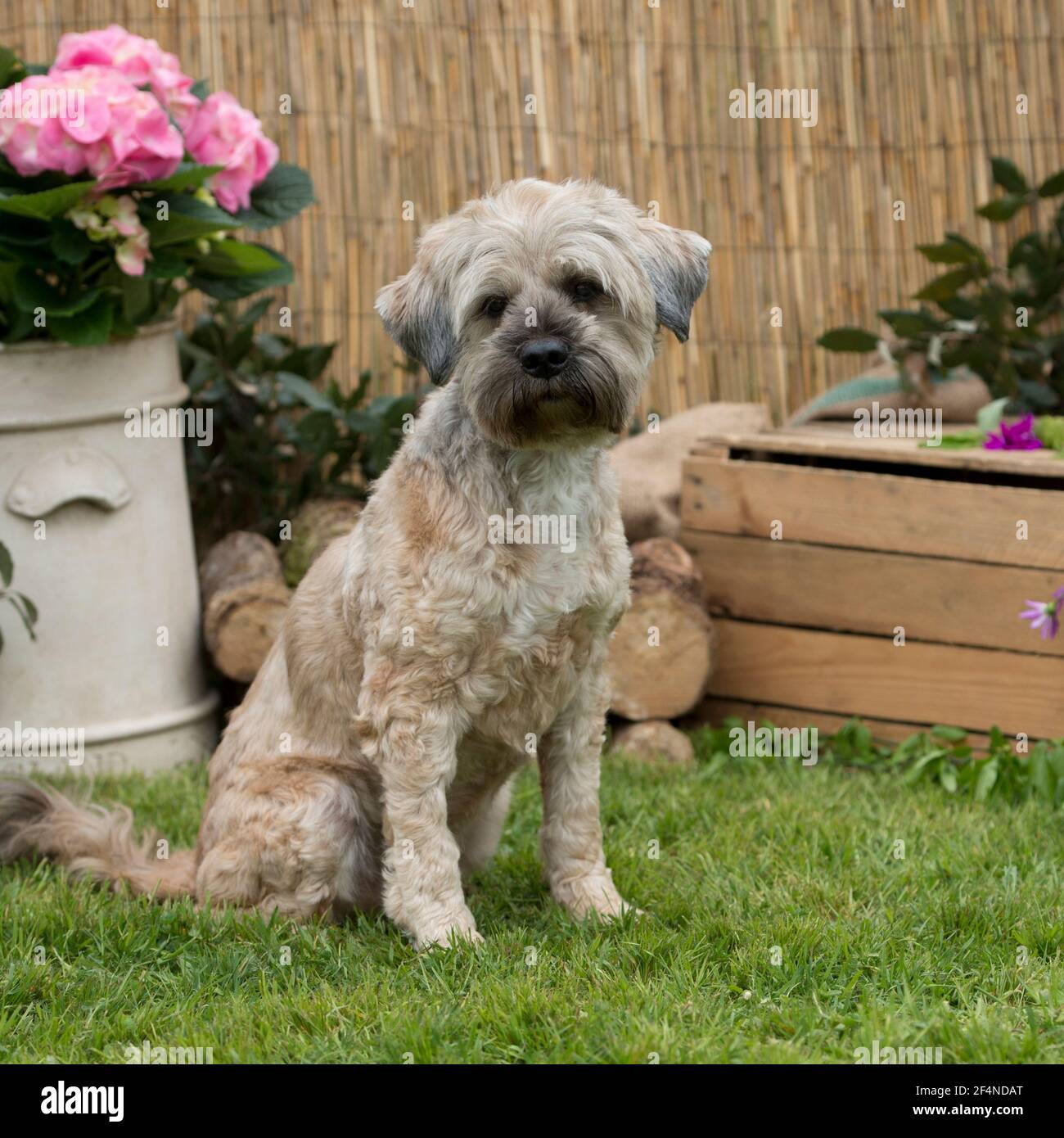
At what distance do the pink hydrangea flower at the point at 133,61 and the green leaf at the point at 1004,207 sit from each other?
9.46 ft

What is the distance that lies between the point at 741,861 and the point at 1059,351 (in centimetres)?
262

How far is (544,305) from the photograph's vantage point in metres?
3.05

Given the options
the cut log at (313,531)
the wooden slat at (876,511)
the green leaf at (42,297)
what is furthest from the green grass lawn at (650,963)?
the green leaf at (42,297)

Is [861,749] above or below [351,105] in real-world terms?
below

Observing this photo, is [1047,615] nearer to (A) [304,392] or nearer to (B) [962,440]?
(B) [962,440]

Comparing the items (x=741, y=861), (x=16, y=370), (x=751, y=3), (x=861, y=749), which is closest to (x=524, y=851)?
(x=741, y=861)

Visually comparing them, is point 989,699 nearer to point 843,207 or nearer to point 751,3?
point 843,207

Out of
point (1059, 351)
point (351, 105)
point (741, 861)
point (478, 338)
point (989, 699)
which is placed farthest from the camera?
point (351, 105)

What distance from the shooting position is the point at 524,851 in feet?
13.1

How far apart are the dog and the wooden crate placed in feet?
5.05

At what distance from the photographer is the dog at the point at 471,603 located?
10.0 feet

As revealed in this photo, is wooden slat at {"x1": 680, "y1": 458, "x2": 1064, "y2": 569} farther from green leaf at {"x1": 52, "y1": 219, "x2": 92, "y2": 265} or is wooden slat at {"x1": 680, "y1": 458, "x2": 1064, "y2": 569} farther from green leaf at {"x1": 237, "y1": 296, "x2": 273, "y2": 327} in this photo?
green leaf at {"x1": 52, "y1": 219, "x2": 92, "y2": 265}

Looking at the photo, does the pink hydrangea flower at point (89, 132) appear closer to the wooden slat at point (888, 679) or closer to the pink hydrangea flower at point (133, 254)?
the pink hydrangea flower at point (133, 254)

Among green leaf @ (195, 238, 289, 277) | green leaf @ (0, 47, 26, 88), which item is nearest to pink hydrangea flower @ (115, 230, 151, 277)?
green leaf @ (195, 238, 289, 277)
